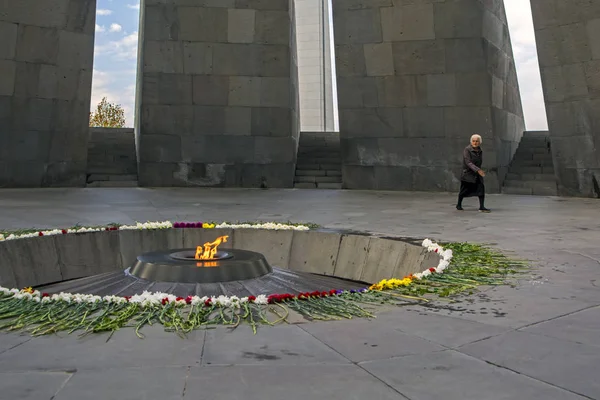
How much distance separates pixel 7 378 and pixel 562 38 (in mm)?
13868

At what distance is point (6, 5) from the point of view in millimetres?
13617

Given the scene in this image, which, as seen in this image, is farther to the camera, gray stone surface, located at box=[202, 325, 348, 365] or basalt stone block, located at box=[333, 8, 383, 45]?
basalt stone block, located at box=[333, 8, 383, 45]

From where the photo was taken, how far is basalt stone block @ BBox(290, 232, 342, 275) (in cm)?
730

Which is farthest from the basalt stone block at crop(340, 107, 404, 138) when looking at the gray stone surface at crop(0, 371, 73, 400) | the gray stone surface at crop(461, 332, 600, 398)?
the gray stone surface at crop(0, 371, 73, 400)

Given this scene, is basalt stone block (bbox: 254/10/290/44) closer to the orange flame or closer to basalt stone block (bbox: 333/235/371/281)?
basalt stone block (bbox: 333/235/371/281)

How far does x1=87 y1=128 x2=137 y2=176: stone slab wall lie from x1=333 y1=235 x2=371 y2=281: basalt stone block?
10569 mm

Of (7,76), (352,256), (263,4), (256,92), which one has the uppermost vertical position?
(263,4)

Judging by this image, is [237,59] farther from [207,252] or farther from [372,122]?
[207,252]

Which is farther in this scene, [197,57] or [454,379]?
[197,57]

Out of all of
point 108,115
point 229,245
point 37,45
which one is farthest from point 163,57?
point 108,115

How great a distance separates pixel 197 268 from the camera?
16.7 feet

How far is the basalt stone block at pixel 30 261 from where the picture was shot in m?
6.31

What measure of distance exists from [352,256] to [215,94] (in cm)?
994

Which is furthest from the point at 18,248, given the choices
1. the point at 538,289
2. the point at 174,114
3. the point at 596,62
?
the point at 596,62
